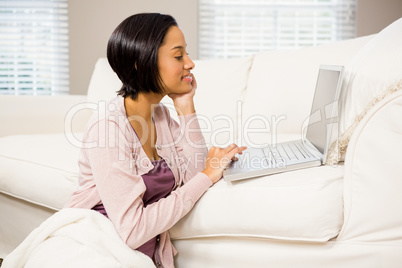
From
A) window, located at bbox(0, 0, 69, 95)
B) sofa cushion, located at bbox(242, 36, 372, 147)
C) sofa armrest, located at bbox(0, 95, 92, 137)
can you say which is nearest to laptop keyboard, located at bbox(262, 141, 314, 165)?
sofa cushion, located at bbox(242, 36, 372, 147)

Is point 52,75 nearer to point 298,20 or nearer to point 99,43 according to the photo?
point 99,43

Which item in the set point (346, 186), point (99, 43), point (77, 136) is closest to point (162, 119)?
point (346, 186)

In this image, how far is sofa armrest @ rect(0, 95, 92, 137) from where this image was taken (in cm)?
236

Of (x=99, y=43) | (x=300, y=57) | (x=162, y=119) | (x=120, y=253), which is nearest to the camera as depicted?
(x=120, y=253)

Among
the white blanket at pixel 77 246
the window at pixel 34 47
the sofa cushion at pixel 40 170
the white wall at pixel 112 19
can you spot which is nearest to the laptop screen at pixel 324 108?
the white blanket at pixel 77 246

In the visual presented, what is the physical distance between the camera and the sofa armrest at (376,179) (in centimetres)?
112

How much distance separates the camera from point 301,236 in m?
1.16

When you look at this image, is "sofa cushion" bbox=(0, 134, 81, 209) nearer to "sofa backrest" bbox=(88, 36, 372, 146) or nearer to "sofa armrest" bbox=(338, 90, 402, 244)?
"sofa backrest" bbox=(88, 36, 372, 146)

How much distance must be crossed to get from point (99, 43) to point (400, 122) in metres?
2.89

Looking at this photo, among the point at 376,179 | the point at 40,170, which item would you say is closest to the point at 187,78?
the point at 376,179

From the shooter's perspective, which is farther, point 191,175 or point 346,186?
point 191,175

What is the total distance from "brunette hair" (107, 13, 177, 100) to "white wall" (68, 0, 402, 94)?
7.98 feet

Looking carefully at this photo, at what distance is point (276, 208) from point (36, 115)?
1631mm

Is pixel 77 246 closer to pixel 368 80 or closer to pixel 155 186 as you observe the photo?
pixel 155 186
